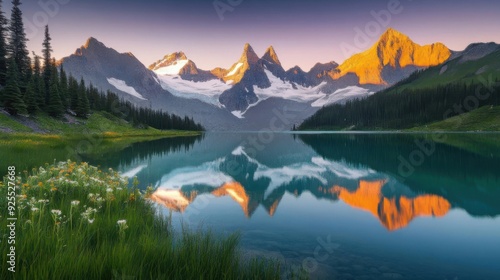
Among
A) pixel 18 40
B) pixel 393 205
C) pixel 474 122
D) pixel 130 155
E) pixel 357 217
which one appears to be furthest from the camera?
pixel 474 122

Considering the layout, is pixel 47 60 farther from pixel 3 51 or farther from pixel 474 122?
pixel 474 122

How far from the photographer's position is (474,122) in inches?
6624

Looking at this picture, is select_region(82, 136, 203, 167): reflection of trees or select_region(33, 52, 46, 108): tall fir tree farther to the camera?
select_region(33, 52, 46, 108): tall fir tree

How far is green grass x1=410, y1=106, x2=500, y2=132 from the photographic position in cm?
15950

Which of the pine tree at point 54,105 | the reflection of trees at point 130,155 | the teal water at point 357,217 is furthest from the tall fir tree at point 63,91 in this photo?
A: the teal water at point 357,217

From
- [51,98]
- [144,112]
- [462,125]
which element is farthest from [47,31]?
[462,125]

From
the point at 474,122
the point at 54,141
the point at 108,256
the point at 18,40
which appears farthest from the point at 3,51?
the point at 474,122

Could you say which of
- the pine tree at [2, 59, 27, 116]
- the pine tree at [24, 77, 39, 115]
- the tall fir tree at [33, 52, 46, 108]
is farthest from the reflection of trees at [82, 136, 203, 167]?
the tall fir tree at [33, 52, 46, 108]

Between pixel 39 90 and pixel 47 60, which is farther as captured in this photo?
pixel 47 60

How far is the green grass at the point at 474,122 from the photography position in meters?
160

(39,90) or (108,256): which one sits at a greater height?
(39,90)

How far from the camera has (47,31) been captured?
106812 mm

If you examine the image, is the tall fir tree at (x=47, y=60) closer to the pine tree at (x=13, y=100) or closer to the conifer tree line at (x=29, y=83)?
the conifer tree line at (x=29, y=83)

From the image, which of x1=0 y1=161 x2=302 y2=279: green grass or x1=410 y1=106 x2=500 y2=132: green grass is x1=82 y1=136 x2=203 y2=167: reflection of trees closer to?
x1=0 y1=161 x2=302 y2=279: green grass
